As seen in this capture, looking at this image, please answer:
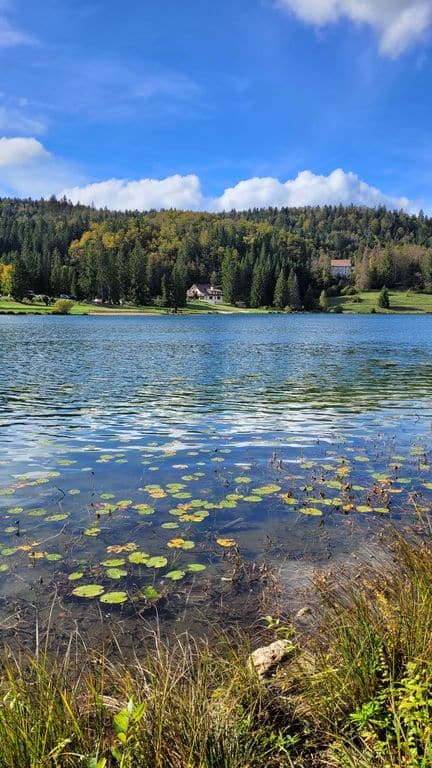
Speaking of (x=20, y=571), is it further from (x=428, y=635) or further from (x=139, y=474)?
(x=428, y=635)

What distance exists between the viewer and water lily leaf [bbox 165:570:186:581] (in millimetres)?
8656

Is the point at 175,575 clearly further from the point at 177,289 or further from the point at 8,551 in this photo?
the point at 177,289

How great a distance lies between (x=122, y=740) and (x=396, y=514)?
8953 millimetres

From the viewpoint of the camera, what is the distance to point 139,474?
565 inches

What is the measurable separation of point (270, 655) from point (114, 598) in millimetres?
2947

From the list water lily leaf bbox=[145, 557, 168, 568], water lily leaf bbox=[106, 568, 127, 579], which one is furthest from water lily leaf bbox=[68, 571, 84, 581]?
water lily leaf bbox=[145, 557, 168, 568]

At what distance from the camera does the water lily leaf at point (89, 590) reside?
8078mm

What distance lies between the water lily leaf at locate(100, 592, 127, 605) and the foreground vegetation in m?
2.42

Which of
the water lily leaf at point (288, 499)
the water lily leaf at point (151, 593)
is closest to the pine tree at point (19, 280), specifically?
the water lily leaf at point (288, 499)

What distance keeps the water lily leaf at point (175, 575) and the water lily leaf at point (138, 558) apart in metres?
0.63

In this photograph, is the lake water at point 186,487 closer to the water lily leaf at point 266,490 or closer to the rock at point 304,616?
the water lily leaf at point 266,490

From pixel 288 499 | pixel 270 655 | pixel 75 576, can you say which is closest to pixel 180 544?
pixel 75 576

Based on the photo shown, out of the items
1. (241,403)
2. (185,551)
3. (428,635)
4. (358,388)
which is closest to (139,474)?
(185,551)

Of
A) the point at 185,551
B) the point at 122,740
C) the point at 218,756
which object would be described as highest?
the point at 122,740
